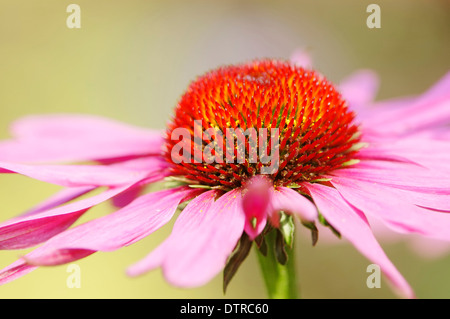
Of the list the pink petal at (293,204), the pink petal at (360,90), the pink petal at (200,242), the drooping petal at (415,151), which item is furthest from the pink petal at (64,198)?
the pink petal at (360,90)

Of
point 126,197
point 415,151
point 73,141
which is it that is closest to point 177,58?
point 73,141

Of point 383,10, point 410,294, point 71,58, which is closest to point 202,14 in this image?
point 71,58

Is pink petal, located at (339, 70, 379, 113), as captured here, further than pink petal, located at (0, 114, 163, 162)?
Yes

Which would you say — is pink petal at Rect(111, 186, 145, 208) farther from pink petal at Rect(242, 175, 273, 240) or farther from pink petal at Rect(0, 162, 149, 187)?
pink petal at Rect(242, 175, 273, 240)

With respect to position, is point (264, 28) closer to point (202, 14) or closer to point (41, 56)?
point (202, 14)

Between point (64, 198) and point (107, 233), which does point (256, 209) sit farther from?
point (64, 198)

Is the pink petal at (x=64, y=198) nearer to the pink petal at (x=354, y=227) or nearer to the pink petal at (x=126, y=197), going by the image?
the pink petal at (x=126, y=197)

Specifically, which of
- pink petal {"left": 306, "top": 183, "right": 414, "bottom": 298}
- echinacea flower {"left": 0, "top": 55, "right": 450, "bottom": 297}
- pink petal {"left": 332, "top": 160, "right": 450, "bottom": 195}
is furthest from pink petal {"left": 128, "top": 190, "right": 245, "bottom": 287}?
pink petal {"left": 332, "top": 160, "right": 450, "bottom": 195}
